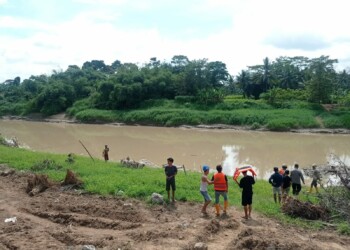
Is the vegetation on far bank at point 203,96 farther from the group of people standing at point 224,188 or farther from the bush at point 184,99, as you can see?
the group of people standing at point 224,188

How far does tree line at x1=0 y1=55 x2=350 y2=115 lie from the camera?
181 feet

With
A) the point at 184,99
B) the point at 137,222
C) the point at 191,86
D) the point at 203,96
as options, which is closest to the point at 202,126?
the point at 203,96

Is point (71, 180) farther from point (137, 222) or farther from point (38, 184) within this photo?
point (137, 222)

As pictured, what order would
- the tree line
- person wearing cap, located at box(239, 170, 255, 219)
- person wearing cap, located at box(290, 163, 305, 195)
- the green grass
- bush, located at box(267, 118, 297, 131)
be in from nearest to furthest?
person wearing cap, located at box(239, 170, 255, 219), person wearing cap, located at box(290, 163, 305, 195), bush, located at box(267, 118, 297, 131), the green grass, the tree line

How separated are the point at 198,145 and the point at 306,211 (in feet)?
84.7

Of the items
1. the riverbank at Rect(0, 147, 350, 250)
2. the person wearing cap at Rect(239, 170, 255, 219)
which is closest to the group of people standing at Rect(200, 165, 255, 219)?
the person wearing cap at Rect(239, 170, 255, 219)

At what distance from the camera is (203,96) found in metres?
57.6

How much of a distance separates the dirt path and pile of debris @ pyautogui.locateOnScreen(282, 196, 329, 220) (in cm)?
91

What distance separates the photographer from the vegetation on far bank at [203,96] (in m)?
49.5

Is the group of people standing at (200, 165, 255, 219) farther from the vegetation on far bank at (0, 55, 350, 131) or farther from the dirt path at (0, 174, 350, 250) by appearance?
the vegetation on far bank at (0, 55, 350, 131)

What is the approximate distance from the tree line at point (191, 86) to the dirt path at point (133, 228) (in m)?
44.7

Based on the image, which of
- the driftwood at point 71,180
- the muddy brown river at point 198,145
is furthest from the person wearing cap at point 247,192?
the muddy brown river at point 198,145

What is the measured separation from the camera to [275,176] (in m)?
12.8

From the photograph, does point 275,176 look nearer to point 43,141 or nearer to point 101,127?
point 43,141
